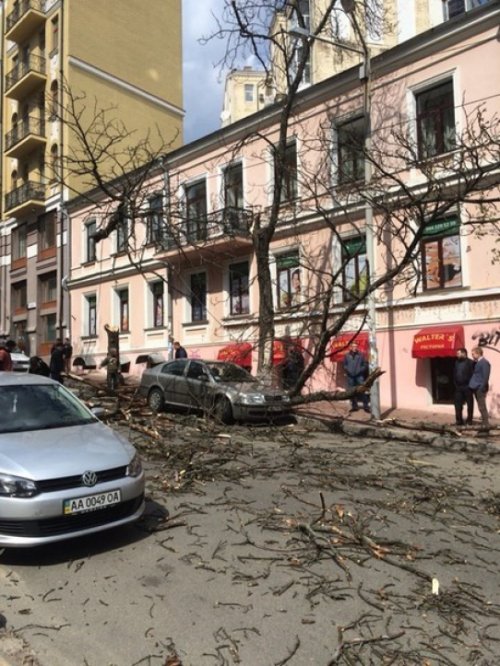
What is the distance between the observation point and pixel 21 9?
34469mm

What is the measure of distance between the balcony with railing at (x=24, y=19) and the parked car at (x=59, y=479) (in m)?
34.2

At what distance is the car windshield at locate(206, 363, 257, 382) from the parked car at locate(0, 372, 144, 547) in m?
7.79

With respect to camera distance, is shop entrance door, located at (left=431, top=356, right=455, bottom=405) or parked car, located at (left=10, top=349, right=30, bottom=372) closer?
shop entrance door, located at (left=431, top=356, right=455, bottom=405)

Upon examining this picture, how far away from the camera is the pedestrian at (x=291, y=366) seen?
1463 cm

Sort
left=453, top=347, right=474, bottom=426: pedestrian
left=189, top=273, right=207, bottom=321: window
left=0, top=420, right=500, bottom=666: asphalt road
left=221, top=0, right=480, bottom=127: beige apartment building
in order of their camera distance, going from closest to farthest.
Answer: left=0, top=420, right=500, bottom=666: asphalt road → left=453, top=347, right=474, bottom=426: pedestrian → left=221, top=0, right=480, bottom=127: beige apartment building → left=189, top=273, right=207, bottom=321: window

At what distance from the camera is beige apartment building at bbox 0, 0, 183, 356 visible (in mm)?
31547

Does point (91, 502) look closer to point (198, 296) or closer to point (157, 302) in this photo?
point (198, 296)

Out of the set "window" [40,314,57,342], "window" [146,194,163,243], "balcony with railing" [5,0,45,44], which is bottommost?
"window" [40,314,57,342]

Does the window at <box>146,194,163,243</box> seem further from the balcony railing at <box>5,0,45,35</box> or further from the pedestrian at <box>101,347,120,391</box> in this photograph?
the balcony railing at <box>5,0,45,35</box>

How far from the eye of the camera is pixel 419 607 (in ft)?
12.9

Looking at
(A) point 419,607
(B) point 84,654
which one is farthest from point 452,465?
(B) point 84,654

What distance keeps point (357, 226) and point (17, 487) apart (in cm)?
1491

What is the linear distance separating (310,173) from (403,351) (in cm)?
626

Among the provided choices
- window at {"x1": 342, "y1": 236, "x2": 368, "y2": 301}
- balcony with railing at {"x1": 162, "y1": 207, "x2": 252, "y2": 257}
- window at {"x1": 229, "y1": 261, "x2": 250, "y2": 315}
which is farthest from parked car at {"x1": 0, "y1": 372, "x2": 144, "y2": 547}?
window at {"x1": 229, "y1": 261, "x2": 250, "y2": 315}
